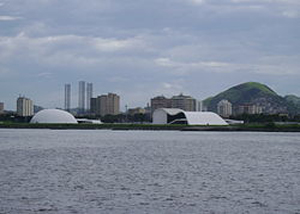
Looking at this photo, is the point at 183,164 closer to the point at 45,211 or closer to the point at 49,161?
the point at 49,161

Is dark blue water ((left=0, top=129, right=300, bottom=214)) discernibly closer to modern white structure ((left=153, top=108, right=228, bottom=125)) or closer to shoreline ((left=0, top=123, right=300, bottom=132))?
shoreline ((left=0, top=123, right=300, bottom=132))

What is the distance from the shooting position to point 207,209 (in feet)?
48.2

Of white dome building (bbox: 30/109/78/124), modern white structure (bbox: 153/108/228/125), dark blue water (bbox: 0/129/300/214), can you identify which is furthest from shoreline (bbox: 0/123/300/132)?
dark blue water (bbox: 0/129/300/214)

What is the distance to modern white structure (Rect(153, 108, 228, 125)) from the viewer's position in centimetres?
11675

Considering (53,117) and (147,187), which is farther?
(53,117)

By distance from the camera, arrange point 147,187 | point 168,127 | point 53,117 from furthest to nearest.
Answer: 1. point 53,117
2. point 168,127
3. point 147,187

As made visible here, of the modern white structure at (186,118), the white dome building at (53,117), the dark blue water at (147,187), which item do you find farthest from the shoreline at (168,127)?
the dark blue water at (147,187)

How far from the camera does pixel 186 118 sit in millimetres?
116938

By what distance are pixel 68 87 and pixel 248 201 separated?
16266 centimetres

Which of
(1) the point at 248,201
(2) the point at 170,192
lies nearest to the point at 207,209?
(1) the point at 248,201

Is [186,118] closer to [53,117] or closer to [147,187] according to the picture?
[53,117]

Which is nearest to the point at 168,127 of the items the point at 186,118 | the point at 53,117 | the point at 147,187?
the point at 186,118

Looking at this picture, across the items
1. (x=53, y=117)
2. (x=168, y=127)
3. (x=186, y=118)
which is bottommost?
(x=168, y=127)

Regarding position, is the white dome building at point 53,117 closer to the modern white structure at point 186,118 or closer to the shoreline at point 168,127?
the shoreline at point 168,127
